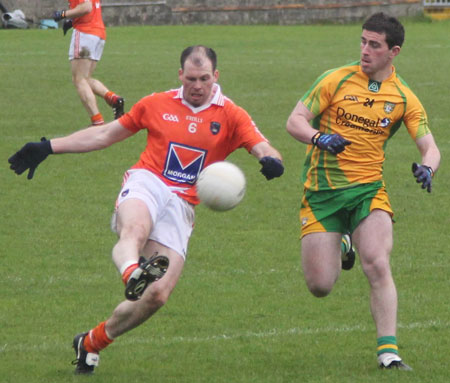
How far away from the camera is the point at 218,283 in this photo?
381 inches

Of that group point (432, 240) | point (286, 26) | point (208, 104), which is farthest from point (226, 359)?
point (286, 26)

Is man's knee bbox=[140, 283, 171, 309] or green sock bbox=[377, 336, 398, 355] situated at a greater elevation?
man's knee bbox=[140, 283, 171, 309]

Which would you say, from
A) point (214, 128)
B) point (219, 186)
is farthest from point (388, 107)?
point (219, 186)

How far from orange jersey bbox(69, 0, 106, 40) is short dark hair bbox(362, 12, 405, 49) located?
1067cm

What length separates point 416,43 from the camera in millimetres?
31156

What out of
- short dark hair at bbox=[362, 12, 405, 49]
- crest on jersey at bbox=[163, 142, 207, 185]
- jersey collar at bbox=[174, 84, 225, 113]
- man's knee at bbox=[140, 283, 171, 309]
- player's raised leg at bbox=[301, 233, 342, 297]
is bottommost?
player's raised leg at bbox=[301, 233, 342, 297]

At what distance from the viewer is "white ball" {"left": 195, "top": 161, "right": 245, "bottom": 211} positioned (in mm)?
7141

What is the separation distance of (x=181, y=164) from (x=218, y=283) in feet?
7.85

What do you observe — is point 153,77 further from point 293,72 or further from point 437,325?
point 437,325

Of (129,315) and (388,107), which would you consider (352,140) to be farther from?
(129,315)

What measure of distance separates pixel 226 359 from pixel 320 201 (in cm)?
129

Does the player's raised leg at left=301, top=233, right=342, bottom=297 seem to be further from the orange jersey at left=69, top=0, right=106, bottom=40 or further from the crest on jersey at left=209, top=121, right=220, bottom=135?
the orange jersey at left=69, top=0, right=106, bottom=40

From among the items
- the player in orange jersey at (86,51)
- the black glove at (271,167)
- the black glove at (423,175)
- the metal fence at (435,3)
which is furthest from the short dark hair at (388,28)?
the metal fence at (435,3)

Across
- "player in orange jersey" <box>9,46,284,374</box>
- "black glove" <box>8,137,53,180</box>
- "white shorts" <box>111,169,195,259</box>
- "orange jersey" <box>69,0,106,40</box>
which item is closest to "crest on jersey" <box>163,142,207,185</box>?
"player in orange jersey" <box>9,46,284,374</box>
